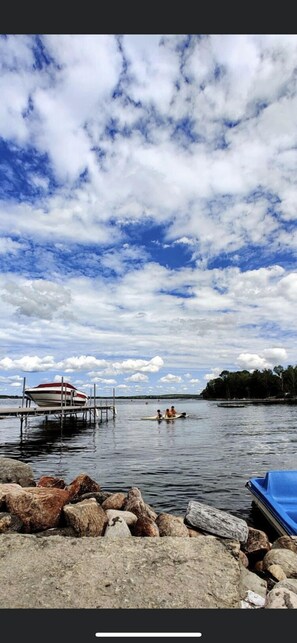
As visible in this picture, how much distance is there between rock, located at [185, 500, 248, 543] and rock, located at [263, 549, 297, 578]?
82 centimetres

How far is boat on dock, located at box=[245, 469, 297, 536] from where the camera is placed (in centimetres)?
989

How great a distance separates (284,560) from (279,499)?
4740 millimetres

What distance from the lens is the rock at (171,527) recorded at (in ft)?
26.2

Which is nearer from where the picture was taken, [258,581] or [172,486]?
[258,581]

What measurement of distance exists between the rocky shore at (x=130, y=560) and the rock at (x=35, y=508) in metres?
0.02

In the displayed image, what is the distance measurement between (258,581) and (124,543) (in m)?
2.01

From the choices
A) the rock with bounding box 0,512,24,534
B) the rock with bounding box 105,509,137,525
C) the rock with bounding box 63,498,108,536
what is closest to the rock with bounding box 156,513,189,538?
the rock with bounding box 105,509,137,525

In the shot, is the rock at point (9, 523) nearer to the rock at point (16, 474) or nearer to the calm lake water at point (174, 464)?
the rock at point (16, 474)

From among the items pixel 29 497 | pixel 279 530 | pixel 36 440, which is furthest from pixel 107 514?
pixel 36 440

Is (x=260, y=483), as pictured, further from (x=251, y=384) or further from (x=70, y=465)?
(x=251, y=384)

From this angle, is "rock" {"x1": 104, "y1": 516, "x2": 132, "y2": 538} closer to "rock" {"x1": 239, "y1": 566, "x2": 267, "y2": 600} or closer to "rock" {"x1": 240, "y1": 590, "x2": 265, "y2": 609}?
"rock" {"x1": 239, "y1": 566, "x2": 267, "y2": 600}

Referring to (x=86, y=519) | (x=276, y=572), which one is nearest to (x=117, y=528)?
(x=86, y=519)

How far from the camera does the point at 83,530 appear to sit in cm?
745

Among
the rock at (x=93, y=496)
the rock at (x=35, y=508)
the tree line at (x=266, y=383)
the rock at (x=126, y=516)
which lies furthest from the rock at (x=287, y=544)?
the tree line at (x=266, y=383)
